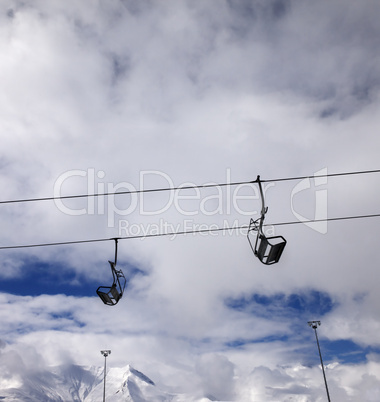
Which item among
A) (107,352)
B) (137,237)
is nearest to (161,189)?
(137,237)

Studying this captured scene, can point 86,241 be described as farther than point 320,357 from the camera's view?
No

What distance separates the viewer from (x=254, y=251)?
29.8 ft

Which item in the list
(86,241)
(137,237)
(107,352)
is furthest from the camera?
(107,352)

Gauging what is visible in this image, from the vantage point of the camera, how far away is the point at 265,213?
9086 mm

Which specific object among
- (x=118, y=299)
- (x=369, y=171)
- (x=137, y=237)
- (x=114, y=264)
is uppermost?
(x=369, y=171)

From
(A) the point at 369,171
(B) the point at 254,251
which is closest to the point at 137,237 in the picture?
(B) the point at 254,251

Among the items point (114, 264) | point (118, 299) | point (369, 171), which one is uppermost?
point (369, 171)

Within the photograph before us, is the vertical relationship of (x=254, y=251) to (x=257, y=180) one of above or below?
below

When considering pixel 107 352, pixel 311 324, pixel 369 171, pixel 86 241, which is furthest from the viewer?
pixel 107 352

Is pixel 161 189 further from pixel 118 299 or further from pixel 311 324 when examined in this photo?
pixel 311 324

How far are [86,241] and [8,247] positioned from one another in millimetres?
2642

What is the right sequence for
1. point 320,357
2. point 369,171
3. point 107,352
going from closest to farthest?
1. point 369,171
2. point 320,357
3. point 107,352

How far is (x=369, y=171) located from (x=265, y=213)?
4.31 metres

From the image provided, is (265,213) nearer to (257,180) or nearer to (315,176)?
(257,180)
